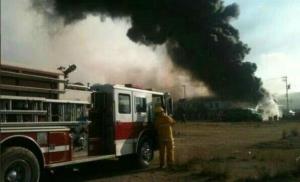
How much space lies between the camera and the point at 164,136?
15.6 metres

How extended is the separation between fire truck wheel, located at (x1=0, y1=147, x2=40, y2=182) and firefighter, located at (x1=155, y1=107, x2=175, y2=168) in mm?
5277

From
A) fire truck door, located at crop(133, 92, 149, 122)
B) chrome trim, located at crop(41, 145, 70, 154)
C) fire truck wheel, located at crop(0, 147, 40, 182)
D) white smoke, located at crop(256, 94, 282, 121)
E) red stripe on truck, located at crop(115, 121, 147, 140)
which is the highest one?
white smoke, located at crop(256, 94, 282, 121)

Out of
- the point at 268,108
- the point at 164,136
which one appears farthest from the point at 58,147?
the point at 268,108

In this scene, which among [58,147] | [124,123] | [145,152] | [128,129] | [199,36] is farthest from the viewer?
[199,36]

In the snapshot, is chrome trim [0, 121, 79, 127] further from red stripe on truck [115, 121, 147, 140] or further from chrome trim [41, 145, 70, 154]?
red stripe on truck [115, 121, 147, 140]

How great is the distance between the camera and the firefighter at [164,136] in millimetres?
15508

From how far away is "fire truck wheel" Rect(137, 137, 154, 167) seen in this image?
1558 cm

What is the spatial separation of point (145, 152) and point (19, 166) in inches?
228

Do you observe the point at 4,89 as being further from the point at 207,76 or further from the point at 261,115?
the point at 261,115

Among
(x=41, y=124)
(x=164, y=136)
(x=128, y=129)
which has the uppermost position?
(x=41, y=124)

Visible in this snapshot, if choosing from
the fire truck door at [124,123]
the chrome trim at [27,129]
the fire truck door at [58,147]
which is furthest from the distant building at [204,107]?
the chrome trim at [27,129]


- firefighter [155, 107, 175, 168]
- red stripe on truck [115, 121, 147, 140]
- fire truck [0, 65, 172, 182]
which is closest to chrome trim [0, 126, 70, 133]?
fire truck [0, 65, 172, 182]

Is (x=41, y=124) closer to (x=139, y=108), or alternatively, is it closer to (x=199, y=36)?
(x=139, y=108)

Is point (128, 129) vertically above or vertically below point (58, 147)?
above
